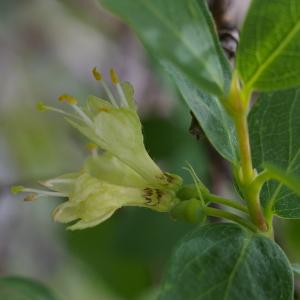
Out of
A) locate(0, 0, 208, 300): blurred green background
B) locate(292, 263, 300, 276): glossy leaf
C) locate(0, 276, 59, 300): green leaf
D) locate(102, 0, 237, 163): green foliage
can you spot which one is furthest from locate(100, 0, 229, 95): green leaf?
locate(0, 0, 208, 300): blurred green background

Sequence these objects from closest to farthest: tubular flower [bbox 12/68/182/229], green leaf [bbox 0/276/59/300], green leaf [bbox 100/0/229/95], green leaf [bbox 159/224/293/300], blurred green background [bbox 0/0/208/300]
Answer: green leaf [bbox 100/0/229/95], green leaf [bbox 159/224/293/300], tubular flower [bbox 12/68/182/229], green leaf [bbox 0/276/59/300], blurred green background [bbox 0/0/208/300]

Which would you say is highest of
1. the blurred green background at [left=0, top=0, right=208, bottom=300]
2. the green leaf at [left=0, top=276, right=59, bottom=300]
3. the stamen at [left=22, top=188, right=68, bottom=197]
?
the stamen at [left=22, top=188, right=68, bottom=197]

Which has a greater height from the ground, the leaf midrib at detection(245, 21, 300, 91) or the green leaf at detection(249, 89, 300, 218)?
the leaf midrib at detection(245, 21, 300, 91)

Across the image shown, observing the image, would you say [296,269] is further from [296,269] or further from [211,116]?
[211,116]

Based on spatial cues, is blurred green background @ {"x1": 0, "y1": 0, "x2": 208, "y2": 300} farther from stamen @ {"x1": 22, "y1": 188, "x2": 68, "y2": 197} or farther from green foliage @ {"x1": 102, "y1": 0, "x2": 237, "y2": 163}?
green foliage @ {"x1": 102, "y1": 0, "x2": 237, "y2": 163}

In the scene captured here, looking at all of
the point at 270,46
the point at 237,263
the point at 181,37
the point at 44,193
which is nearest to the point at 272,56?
the point at 270,46

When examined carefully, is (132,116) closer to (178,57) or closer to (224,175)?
(178,57)

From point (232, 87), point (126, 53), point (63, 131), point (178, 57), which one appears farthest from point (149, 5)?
point (63, 131)
